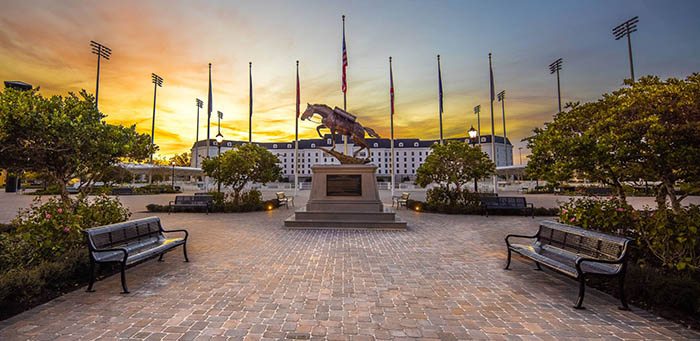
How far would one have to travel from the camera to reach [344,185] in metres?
11.5

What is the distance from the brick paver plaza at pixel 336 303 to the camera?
3.28m

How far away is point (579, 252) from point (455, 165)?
12104mm

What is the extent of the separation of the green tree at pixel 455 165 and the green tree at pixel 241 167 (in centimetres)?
977

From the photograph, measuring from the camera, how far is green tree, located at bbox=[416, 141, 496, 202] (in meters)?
16.1

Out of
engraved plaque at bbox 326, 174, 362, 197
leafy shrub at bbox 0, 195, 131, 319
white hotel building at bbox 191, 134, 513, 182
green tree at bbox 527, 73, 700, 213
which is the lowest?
leafy shrub at bbox 0, 195, 131, 319

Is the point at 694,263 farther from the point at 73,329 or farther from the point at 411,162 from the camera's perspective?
the point at 411,162

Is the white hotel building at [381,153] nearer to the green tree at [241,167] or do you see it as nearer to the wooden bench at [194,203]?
the green tree at [241,167]

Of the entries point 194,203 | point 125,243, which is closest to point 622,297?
point 125,243

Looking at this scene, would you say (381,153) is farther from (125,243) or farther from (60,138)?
(125,243)

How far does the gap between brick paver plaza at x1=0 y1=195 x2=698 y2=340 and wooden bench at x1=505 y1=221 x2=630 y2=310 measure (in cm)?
45

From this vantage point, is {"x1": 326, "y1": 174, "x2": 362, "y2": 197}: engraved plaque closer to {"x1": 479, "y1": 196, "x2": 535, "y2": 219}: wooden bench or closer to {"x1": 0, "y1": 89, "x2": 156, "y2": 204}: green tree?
{"x1": 0, "y1": 89, "x2": 156, "y2": 204}: green tree

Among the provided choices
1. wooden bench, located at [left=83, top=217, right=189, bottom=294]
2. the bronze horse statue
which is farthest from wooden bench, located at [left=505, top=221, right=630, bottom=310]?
the bronze horse statue

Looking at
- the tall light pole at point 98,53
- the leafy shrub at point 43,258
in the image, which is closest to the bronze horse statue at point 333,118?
the leafy shrub at point 43,258

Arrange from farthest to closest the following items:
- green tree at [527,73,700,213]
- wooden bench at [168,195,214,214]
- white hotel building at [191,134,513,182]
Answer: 1. white hotel building at [191,134,513,182]
2. wooden bench at [168,195,214,214]
3. green tree at [527,73,700,213]
